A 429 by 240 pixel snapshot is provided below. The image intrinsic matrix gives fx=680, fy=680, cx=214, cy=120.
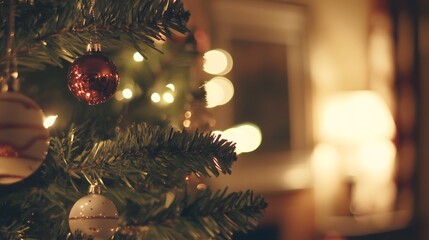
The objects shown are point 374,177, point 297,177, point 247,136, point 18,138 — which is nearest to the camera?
point 18,138

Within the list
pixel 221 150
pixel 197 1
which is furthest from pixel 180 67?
pixel 197 1

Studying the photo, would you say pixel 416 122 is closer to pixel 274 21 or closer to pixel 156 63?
pixel 274 21

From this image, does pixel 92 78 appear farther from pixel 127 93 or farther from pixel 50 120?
pixel 127 93

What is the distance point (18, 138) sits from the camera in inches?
18.1

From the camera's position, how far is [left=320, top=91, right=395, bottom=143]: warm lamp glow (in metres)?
2.75

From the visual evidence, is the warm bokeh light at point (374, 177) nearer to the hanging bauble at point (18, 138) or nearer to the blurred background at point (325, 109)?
the blurred background at point (325, 109)

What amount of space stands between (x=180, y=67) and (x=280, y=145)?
161cm

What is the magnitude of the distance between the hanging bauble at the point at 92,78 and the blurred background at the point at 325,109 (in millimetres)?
1411

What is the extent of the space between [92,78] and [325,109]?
7.74ft

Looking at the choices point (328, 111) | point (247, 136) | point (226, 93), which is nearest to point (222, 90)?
point (226, 93)

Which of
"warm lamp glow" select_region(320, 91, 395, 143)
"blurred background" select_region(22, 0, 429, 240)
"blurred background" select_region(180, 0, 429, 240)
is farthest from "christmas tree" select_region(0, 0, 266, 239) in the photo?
"warm lamp glow" select_region(320, 91, 395, 143)

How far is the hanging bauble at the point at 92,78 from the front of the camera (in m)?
0.54

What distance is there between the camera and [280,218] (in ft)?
8.48

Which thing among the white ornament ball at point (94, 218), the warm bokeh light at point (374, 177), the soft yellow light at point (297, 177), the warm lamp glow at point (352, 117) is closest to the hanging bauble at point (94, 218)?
the white ornament ball at point (94, 218)
